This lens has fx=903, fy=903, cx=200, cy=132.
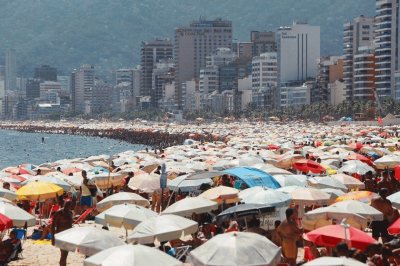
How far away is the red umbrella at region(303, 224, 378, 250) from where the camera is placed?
12961 mm

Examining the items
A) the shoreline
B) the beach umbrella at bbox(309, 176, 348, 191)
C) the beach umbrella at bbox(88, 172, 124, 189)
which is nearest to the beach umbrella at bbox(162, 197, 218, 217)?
the beach umbrella at bbox(309, 176, 348, 191)

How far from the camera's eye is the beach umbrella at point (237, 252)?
11547 mm

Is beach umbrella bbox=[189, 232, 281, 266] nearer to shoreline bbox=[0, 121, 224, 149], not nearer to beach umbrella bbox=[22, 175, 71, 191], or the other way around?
beach umbrella bbox=[22, 175, 71, 191]

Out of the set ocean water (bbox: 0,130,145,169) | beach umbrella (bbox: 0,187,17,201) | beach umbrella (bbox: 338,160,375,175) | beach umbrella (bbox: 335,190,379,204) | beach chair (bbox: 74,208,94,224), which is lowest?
ocean water (bbox: 0,130,145,169)

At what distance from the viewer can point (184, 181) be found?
23.0 m

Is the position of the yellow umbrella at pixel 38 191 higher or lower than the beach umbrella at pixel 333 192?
lower

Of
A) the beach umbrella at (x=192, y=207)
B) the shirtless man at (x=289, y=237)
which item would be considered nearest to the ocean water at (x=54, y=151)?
the beach umbrella at (x=192, y=207)

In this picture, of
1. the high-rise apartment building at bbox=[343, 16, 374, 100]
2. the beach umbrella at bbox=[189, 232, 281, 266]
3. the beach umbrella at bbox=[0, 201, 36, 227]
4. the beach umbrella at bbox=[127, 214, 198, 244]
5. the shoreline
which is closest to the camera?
the beach umbrella at bbox=[189, 232, 281, 266]

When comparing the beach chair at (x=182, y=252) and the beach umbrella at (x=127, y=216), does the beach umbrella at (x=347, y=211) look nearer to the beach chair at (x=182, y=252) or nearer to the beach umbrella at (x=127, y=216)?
the beach chair at (x=182, y=252)

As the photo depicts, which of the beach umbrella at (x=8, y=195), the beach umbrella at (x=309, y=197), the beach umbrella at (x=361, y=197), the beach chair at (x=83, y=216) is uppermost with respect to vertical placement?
the beach umbrella at (x=361, y=197)

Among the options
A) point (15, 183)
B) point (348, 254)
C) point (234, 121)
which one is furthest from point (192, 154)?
point (234, 121)

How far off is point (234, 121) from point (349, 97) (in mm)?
25882

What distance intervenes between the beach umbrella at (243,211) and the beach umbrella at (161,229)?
1.44 m

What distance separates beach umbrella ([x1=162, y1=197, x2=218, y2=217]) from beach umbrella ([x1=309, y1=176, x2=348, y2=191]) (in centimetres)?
408
